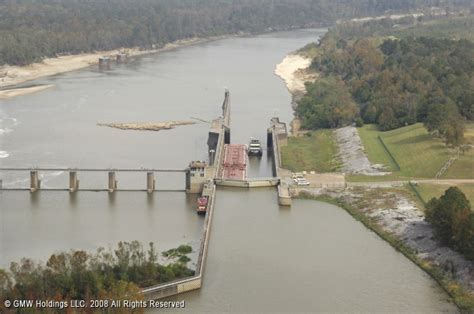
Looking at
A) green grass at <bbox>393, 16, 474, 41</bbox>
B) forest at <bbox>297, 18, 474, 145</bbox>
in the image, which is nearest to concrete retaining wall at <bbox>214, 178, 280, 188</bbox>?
forest at <bbox>297, 18, 474, 145</bbox>

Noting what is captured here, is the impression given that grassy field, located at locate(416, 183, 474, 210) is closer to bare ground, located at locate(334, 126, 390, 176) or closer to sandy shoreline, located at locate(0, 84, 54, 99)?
bare ground, located at locate(334, 126, 390, 176)

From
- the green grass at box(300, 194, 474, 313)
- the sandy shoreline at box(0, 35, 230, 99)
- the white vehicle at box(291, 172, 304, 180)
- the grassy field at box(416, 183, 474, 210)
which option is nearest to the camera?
the green grass at box(300, 194, 474, 313)

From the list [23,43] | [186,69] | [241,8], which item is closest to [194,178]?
[186,69]

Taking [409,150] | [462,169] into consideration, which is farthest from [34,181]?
[462,169]

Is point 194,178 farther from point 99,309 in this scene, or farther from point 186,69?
→ point 186,69

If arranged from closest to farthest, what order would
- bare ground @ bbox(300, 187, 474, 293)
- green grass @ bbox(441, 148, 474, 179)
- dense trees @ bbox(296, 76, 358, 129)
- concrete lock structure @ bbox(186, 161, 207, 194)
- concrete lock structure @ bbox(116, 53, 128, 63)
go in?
bare ground @ bbox(300, 187, 474, 293)
concrete lock structure @ bbox(186, 161, 207, 194)
green grass @ bbox(441, 148, 474, 179)
dense trees @ bbox(296, 76, 358, 129)
concrete lock structure @ bbox(116, 53, 128, 63)

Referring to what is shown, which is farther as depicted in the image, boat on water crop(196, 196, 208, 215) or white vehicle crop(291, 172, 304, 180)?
white vehicle crop(291, 172, 304, 180)

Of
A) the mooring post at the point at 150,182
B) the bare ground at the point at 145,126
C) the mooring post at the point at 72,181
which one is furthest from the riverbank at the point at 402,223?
the bare ground at the point at 145,126

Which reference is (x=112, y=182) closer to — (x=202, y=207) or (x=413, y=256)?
(x=202, y=207)
